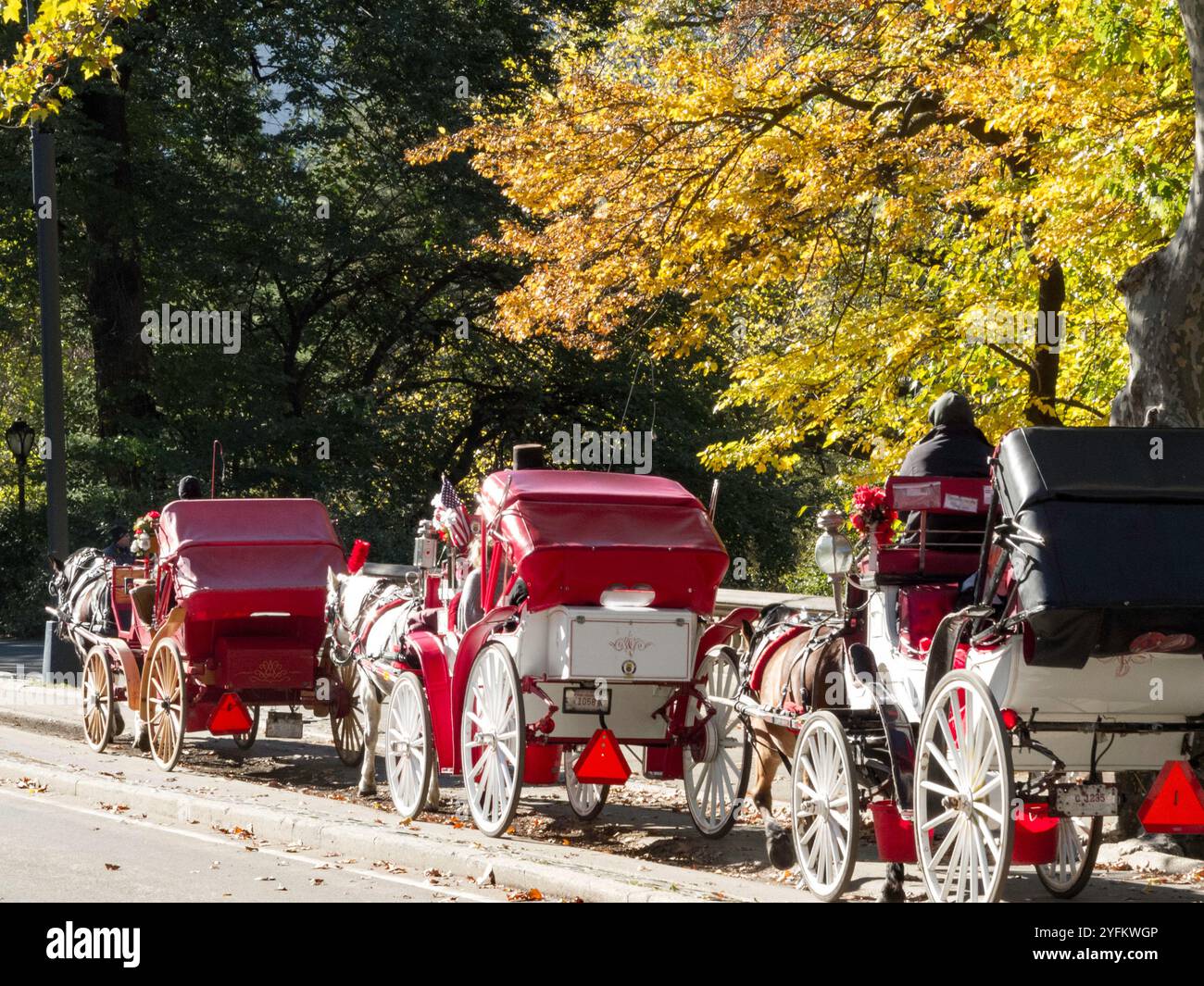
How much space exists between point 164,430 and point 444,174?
23.3 feet

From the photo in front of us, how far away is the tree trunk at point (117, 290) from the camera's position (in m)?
29.7

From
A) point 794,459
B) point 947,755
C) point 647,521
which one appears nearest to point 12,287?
point 794,459

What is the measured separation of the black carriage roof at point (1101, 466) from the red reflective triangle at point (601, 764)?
11.6 ft

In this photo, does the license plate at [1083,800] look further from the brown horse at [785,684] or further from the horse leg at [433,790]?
the horse leg at [433,790]

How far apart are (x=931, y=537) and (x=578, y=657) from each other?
2.70 meters

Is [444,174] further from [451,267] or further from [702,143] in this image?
[702,143]

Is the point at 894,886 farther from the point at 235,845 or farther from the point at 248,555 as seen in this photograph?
the point at 248,555

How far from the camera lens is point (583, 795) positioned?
1179 cm

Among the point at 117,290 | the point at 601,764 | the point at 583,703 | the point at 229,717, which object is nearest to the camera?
the point at 601,764

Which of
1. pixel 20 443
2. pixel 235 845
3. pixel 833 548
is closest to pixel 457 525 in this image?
pixel 235 845

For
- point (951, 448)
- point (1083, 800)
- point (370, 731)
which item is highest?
point (951, 448)

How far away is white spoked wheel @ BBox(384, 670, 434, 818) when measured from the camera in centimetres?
1109

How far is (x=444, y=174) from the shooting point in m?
30.9

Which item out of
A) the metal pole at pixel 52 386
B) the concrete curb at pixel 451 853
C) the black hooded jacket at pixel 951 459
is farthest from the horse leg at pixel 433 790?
the metal pole at pixel 52 386
